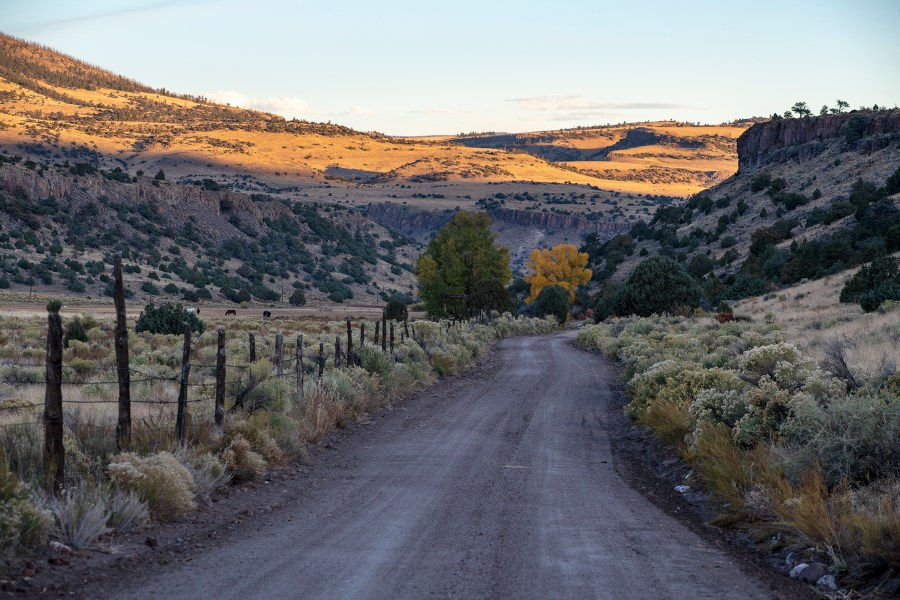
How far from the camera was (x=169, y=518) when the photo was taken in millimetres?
9250

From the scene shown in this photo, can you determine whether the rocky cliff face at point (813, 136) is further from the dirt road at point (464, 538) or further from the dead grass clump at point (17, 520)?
the dead grass clump at point (17, 520)

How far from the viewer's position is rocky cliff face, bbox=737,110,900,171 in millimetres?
91875

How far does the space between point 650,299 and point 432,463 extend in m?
47.0

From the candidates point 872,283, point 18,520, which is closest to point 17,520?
point 18,520

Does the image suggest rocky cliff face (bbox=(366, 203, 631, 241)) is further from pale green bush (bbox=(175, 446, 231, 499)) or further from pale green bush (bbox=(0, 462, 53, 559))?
pale green bush (bbox=(0, 462, 53, 559))

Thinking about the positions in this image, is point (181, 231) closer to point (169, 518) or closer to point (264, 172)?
point (264, 172)

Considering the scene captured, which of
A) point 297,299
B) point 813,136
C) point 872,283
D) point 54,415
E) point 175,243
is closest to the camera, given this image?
point 54,415

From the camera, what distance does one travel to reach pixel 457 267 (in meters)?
68.5

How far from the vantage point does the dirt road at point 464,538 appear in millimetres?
7230

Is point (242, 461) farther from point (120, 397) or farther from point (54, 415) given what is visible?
point (54, 415)

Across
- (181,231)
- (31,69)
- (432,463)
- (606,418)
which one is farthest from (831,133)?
(31,69)

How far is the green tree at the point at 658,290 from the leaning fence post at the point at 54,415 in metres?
51.3

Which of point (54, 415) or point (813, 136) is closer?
point (54, 415)

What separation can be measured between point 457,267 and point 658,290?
648 inches
